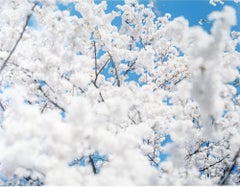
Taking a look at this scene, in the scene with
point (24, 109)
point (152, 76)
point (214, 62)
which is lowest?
point (24, 109)

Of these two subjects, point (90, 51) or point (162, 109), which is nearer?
point (162, 109)

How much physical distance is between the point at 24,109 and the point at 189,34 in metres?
2.08

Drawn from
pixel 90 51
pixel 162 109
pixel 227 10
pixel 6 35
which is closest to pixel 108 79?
pixel 90 51

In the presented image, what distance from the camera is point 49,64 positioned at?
199 inches

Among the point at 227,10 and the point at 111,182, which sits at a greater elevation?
the point at 227,10

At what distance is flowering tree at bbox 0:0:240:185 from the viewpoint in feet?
10.1

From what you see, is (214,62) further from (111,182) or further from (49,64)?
(49,64)

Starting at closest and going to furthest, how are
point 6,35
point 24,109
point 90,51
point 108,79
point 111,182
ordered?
1. point 111,182
2. point 24,109
3. point 6,35
4. point 90,51
5. point 108,79

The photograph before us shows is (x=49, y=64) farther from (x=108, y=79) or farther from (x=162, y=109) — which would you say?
(x=108, y=79)

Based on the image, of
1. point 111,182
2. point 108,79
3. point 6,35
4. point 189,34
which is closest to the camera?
point 111,182

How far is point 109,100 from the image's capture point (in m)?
3.68

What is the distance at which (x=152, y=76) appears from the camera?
875 cm

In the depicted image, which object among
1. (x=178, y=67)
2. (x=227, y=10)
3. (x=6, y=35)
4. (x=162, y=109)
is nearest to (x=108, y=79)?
(x=178, y=67)

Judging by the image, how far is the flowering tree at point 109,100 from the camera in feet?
10.1
